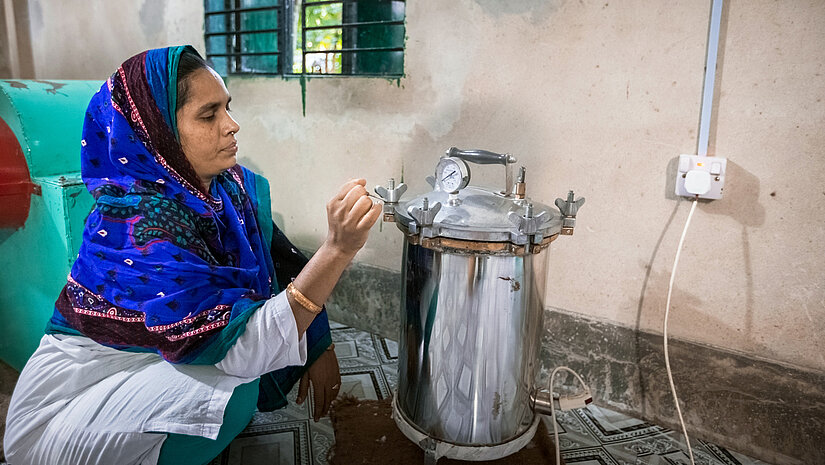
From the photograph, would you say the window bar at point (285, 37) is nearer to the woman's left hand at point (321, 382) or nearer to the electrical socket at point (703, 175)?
the woman's left hand at point (321, 382)

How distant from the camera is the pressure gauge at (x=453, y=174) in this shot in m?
1.31

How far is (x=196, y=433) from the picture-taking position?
1232mm

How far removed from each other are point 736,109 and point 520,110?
66 centimetres

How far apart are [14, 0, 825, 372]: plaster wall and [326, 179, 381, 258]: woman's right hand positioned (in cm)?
96

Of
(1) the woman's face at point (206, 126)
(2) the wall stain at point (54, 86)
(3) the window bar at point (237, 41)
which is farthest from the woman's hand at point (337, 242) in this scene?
(3) the window bar at point (237, 41)

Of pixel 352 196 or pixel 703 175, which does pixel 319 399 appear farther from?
pixel 703 175

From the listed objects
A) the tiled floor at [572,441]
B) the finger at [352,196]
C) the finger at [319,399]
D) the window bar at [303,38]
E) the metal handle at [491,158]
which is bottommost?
the tiled floor at [572,441]

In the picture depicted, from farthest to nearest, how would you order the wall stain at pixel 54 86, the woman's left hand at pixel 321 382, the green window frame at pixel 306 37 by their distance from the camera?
1. the green window frame at pixel 306 37
2. the wall stain at pixel 54 86
3. the woman's left hand at pixel 321 382

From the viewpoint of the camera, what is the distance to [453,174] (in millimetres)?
1324

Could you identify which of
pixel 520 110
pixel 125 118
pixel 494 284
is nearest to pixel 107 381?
pixel 125 118

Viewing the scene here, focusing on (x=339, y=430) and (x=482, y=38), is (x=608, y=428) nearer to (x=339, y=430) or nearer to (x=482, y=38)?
(x=339, y=430)

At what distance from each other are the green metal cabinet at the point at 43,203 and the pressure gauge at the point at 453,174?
126cm

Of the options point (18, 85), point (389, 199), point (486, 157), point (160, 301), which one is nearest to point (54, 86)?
point (18, 85)

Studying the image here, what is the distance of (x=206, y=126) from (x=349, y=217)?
464mm
